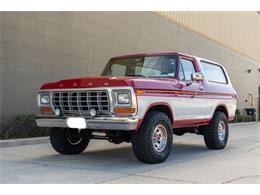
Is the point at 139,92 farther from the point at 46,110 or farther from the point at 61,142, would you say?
the point at 61,142

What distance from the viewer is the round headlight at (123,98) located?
6977 millimetres

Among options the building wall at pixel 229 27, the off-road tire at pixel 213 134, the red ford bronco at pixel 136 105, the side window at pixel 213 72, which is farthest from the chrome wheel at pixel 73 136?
the building wall at pixel 229 27

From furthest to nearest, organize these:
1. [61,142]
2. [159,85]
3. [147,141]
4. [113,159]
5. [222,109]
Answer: [222,109] < [61,142] < [113,159] < [159,85] < [147,141]

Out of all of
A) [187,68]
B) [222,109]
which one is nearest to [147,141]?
[187,68]

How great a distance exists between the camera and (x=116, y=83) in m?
7.02

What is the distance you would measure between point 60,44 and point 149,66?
16.4 ft

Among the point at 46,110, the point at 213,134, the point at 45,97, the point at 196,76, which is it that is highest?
the point at 196,76

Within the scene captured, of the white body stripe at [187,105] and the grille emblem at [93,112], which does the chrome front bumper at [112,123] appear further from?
the white body stripe at [187,105]

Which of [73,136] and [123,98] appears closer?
[123,98]

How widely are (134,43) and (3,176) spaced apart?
10.9 m

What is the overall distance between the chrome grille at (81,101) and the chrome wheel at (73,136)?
0.82 meters

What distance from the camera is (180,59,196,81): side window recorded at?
28.6 feet

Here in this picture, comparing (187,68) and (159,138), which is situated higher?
(187,68)

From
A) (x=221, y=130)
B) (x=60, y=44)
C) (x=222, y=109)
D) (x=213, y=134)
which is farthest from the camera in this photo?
(x=60, y=44)
